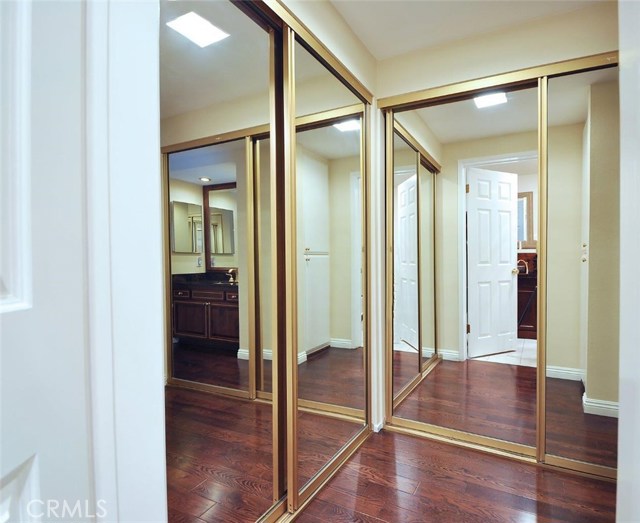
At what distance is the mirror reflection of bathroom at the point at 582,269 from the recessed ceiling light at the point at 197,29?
2.00 m

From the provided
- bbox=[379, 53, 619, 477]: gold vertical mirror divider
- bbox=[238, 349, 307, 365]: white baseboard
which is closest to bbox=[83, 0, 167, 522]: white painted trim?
bbox=[238, 349, 307, 365]: white baseboard

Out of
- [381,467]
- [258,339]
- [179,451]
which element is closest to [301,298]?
[258,339]

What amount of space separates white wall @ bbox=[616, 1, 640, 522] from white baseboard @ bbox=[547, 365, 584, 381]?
1246 mm

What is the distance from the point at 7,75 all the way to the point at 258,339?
1.37 metres

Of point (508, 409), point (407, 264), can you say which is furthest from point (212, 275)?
point (508, 409)

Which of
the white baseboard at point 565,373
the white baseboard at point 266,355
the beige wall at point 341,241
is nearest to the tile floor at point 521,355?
the white baseboard at point 565,373

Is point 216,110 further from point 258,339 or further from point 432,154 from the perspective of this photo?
point 432,154

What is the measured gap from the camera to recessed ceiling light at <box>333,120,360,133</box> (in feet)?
7.44

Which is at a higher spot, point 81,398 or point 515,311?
point 81,398

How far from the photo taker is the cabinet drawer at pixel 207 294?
4.61 feet

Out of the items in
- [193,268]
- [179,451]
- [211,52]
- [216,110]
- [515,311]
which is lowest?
[179,451]

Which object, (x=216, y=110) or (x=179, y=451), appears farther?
(x=216, y=110)

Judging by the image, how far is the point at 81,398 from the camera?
1.71ft

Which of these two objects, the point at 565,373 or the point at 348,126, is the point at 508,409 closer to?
the point at 565,373
